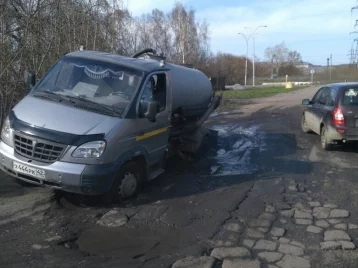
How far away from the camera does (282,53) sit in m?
116

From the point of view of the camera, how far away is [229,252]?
15.8ft

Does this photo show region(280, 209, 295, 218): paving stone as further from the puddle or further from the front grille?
the front grille

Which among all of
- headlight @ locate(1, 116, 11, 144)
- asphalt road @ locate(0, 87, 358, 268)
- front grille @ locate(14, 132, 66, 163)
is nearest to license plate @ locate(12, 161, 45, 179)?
front grille @ locate(14, 132, 66, 163)

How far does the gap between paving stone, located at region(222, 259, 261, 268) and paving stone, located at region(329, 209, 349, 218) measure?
2.05 meters

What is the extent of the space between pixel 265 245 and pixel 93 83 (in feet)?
12.1

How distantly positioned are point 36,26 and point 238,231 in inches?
345

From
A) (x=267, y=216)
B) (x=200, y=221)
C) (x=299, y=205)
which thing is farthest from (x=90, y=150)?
(x=299, y=205)

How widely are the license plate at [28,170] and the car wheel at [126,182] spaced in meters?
0.96

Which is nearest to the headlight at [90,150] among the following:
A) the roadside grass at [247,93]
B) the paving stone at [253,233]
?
the paving stone at [253,233]

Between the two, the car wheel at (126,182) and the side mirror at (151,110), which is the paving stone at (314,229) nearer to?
the car wheel at (126,182)

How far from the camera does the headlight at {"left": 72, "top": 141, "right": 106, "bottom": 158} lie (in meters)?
5.80

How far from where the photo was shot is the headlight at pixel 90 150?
5805mm

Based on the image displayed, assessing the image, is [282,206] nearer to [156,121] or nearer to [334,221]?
[334,221]

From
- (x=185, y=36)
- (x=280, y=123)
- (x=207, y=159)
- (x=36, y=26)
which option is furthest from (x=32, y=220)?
(x=185, y=36)
